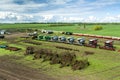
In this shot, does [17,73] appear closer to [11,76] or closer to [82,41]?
[11,76]

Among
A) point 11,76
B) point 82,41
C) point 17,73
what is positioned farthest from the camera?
point 82,41

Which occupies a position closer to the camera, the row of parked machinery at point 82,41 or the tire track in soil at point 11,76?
the tire track in soil at point 11,76

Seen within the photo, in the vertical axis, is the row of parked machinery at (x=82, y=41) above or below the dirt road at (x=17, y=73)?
above

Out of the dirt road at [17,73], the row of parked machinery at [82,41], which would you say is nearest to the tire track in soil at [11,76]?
the dirt road at [17,73]

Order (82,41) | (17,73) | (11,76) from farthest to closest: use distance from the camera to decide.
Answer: (82,41) → (17,73) → (11,76)

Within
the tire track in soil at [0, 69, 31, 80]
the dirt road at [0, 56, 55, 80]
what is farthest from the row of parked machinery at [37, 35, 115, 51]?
the tire track in soil at [0, 69, 31, 80]

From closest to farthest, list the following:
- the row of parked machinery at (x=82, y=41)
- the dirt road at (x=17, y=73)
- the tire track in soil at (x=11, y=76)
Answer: the tire track in soil at (x=11, y=76) → the dirt road at (x=17, y=73) → the row of parked machinery at (x=82, y=41)

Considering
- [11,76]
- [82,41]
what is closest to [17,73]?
[11,76]

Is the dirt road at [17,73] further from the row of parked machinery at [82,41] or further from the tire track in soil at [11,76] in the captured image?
the row of parked machinery at [82,41]

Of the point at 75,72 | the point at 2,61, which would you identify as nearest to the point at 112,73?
the point at 75,72
